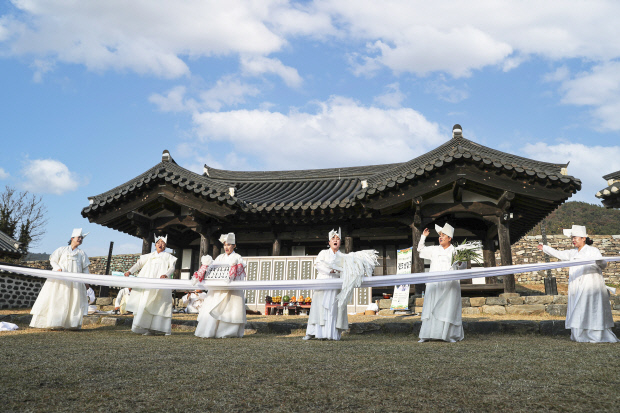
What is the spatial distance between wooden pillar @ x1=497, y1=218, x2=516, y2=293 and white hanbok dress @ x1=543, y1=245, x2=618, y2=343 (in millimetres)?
3896

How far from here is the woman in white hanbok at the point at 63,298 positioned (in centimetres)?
759

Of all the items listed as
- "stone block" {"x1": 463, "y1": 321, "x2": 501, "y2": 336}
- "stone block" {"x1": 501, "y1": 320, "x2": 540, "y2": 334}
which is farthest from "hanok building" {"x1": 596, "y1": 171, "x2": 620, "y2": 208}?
"stone block" {"x1": 463, "y1": 321, "x2": 501, "y2": 336}

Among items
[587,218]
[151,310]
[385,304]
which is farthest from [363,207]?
[587,218]

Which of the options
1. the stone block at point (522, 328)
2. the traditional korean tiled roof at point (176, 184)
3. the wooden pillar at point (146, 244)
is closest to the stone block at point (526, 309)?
the stone block at point (522, 328)

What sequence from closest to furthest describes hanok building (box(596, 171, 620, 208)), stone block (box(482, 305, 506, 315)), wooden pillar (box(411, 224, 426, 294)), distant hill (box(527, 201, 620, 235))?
hanok building (box(596, 171, 620, 208)) → stone block (box(482, 305, 506, 315)) → wooden pillar (box(411, 224, 426, 294)) → distant hill (box(527, 201, 620, 235))

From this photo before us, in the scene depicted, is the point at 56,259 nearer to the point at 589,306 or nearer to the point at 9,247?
the point at 589,306

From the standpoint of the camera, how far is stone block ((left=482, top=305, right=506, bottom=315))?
9.59 meters

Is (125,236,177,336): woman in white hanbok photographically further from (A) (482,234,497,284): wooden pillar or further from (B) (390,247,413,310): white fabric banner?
(A) (482,234,497,284): wooden pillar

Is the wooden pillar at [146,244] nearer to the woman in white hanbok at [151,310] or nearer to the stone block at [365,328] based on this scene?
the woman in white hanbok at [151,310]

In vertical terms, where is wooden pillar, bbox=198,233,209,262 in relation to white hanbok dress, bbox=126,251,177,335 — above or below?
above

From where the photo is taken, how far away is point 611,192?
947 centimetres

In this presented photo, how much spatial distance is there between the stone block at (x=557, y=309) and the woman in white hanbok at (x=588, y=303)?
7.25 ft

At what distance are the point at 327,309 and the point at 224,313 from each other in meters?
1.72

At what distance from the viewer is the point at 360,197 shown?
11.5 metres
